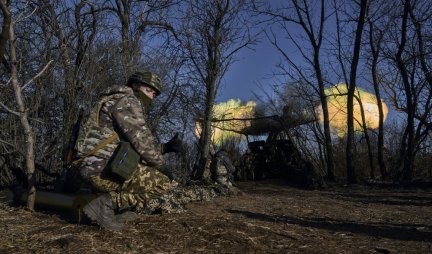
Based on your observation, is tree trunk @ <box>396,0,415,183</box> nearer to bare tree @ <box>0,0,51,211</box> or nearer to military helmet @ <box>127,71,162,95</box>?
military helmet @ <box>127,71,162,95</box>

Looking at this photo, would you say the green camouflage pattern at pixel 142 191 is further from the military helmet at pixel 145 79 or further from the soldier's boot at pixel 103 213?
the military helmet at pixel 145 79

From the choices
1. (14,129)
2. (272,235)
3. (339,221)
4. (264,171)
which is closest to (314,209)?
(339,221)

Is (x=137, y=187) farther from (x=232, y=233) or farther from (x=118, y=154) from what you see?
(x=232, y=233)

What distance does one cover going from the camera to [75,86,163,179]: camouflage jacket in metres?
4.78

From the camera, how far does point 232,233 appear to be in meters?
4.40

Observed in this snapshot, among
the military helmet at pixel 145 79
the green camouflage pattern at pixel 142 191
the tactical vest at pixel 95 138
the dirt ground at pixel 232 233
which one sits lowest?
the dirt ground at pixel 232 233

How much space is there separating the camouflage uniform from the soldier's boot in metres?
0.36

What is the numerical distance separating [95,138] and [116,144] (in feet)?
0.72

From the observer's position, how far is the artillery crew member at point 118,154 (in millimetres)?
4711

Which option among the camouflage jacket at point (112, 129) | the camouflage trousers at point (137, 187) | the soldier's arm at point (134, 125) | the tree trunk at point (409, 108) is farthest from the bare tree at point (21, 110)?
the tree trunk at point (409, 108)

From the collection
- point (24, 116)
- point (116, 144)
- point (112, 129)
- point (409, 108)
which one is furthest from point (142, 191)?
point (409, 108)

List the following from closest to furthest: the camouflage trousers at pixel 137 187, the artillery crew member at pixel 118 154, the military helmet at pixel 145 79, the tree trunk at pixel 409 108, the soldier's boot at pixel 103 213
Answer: the soldier's boot at pixel 103 213 < the artillery crew member at pixel 118 154 < the camouflage trousers at pixel 137 187 < the military helmet at pixel 145 79 < the tree trunk at pixel 409 108

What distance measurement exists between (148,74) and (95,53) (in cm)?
244

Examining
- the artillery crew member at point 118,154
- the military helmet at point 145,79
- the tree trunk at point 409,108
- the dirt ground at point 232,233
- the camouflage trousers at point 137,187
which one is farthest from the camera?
the tree trunk at point 409,108
